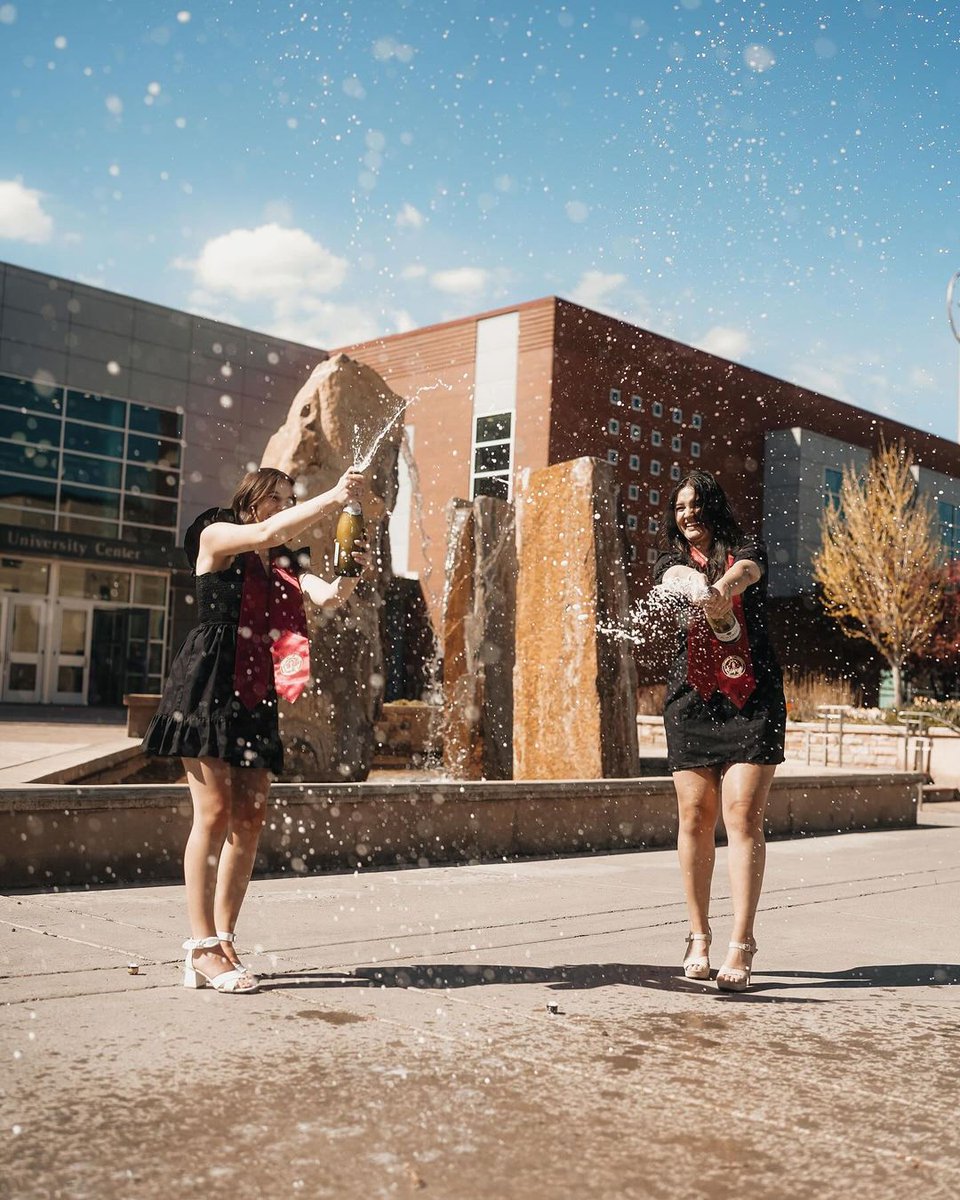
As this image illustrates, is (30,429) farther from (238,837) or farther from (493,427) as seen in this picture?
(238,837)

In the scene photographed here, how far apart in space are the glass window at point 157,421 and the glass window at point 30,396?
6.73 ft

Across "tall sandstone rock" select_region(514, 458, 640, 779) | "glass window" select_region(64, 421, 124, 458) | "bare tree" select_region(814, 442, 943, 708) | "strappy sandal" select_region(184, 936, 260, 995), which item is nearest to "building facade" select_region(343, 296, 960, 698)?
"bare tree" select_region(814, 442, 943, 708)

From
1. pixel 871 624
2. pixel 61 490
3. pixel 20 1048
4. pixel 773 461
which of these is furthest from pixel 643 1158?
pixel 773 461

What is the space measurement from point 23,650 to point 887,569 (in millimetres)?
23692

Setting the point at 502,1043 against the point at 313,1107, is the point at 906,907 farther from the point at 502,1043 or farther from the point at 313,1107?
the point at 313,1107

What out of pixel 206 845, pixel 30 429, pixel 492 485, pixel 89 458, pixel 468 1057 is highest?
pixel 492 485

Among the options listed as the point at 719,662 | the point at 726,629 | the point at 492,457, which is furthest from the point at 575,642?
the point at 492,457

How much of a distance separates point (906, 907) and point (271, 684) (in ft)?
12.6

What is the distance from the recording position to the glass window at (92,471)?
30.1 meters

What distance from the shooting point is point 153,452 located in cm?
3206

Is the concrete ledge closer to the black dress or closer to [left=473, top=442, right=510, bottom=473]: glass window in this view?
the black dress

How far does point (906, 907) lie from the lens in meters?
6.52

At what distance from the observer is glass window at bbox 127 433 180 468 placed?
3167 centimetres

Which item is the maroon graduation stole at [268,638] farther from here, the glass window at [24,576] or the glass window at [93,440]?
the glass window at [93,440]
